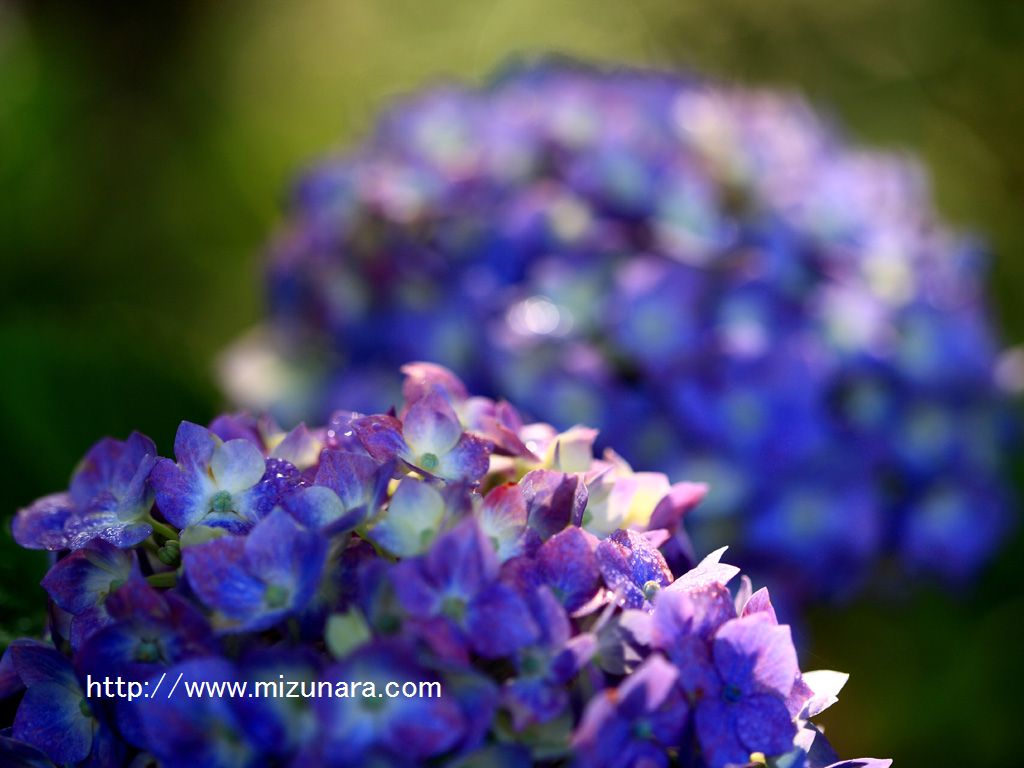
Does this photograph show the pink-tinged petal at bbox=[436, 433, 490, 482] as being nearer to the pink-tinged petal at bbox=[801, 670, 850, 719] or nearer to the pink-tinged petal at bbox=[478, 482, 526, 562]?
the pink-tinged petal at bbox=[478, 482, 526, 562]

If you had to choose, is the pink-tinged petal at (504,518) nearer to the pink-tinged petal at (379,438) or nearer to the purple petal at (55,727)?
the pink-tinged petal at (379,438)

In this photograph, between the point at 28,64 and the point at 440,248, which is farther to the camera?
the point at 28,64

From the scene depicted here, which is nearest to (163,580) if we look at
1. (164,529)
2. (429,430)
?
(164,529)

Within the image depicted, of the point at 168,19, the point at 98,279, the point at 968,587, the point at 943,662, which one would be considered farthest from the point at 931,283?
the point at 168,19

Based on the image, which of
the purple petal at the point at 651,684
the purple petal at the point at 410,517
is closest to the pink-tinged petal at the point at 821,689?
the purple petal at the point at 651,684

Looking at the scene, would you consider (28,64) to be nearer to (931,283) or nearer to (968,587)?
(931,283)

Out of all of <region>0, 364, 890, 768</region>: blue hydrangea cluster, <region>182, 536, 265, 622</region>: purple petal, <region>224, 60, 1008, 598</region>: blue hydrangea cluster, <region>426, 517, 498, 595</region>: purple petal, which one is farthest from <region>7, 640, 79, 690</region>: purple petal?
<region>224, 60, 1008, 598</region>: blue hydrangea cluster
